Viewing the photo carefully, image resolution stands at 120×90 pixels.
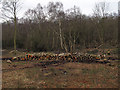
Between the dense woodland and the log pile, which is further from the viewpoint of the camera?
the dense woodland

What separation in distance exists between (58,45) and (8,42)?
9.64 m

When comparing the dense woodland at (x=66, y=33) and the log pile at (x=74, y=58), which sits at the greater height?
the dense woodland at (x=66, y=33)

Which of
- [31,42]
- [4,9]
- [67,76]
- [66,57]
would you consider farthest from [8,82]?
[31,42]

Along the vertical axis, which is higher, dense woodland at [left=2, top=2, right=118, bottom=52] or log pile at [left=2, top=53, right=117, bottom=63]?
dense woodland at [left=2, top=2, right=118, bottom=52]

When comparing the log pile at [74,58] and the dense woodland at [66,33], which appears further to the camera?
the dense woodland at [66,33]

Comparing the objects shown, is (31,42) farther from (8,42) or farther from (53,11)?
(8,42)


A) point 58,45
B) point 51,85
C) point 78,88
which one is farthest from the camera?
point 58,45

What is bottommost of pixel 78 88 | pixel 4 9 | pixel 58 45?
pixel 78 88

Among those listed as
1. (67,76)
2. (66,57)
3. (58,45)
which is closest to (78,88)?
(67,76)

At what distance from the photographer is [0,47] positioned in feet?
77.9

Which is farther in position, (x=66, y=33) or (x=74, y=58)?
(x=66, y=33)

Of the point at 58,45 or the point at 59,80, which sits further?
the point at 58,45

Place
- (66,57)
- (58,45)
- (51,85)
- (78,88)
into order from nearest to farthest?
(78,88)
(51,85)
(66,57)
(58,45)

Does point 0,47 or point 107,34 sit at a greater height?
point 107,34
